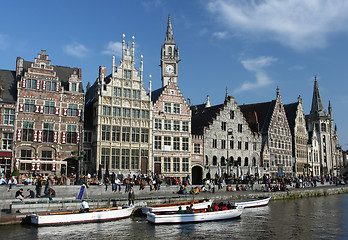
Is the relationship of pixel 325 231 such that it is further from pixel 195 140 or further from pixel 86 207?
pixel 195 140

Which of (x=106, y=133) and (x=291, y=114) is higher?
(x=291, y=114)

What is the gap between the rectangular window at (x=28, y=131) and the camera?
128 feet

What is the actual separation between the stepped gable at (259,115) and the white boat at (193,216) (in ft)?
115

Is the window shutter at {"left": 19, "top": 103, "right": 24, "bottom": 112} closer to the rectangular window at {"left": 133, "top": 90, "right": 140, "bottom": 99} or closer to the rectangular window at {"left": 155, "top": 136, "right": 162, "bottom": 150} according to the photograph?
the rectangular window at {"left": 133, "top": 90, "right": 140, "bottom": 99}

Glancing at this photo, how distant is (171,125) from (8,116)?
19935mm

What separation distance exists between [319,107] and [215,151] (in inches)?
1906

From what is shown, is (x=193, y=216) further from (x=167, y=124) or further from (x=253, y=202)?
(x=167, y=124)

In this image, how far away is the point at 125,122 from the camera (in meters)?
44.4

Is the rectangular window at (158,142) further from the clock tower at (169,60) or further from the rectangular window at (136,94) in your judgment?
the clock tower at (169,60)

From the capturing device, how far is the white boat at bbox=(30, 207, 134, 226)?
2289cm

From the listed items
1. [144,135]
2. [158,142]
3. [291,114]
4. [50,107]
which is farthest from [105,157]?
[291,114]

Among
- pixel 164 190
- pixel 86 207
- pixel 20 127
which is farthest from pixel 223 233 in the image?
pixel 20 127

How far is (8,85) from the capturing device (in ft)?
133

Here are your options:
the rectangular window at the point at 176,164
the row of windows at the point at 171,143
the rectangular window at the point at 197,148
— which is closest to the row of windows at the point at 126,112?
the row of windows at the point at 171,143
